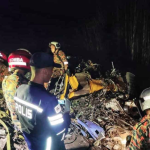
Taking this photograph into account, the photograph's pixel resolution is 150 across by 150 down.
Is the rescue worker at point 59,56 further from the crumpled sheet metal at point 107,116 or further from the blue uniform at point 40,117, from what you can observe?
the blue uniform at point 40,117

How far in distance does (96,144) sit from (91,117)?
1293 mm

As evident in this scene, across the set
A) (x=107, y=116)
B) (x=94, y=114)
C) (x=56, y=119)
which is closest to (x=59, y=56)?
(x=94, y=114)

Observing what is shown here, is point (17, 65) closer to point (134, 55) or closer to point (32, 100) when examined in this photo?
point (32, 100)

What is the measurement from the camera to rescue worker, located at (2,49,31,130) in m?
3.22

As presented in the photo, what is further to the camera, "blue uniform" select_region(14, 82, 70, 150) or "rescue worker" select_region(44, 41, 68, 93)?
"rescue worker" select_region(44, 41, 68, 93)

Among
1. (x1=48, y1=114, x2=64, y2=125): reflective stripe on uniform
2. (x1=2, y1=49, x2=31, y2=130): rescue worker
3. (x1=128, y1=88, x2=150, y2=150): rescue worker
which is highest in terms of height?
(x1=2, y1=49, x2=31, y2=130): rescue worker

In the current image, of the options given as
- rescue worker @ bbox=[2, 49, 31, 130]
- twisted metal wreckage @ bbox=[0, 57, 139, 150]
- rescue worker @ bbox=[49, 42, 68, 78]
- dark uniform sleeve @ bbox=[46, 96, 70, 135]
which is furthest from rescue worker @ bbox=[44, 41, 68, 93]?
dark uniform sleeve @ bbox=[46, 96, 70, 135]

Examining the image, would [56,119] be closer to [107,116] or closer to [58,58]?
[107,116]

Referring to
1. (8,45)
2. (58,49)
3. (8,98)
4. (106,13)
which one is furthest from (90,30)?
(8,98)

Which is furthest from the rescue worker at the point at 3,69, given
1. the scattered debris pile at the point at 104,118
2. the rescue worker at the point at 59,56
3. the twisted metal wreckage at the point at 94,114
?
the scattered debris pile at the point at 104,118

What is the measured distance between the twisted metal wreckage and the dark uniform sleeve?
533mm

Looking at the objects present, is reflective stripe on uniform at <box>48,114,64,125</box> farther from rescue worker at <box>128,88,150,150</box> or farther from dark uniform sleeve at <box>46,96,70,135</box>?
rescue worker at <box>128,88,150,150</box>

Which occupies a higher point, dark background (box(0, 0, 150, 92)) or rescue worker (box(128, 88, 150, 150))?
dark background (box(0, 0, 150, 92))

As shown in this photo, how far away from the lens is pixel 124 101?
6.00 m
